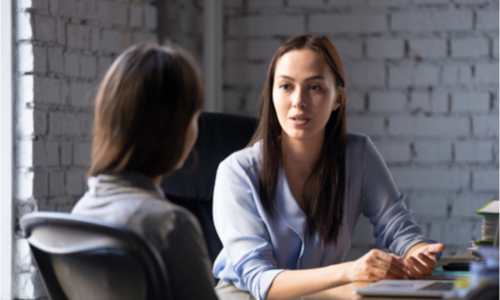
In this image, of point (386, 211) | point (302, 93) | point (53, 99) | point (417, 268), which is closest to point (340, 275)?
point (417, 268)

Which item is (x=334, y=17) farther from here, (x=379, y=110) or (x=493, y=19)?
(x=493, y=19)

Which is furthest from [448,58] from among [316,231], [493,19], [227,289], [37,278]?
[37,278]

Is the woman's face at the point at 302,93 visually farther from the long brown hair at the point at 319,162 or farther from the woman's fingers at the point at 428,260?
the woman's fingers at the point at 428,260

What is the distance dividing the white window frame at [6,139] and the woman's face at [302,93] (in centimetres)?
85

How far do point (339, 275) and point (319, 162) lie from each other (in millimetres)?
419

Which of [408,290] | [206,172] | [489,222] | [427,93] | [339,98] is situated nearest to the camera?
[408,290]

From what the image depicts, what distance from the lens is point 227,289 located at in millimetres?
1312

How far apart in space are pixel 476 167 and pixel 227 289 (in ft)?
4.44

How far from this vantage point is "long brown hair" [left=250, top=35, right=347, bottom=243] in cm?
134

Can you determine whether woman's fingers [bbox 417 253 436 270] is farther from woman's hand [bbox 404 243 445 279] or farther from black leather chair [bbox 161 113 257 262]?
black leather chair [bbox 161 113 257 262]

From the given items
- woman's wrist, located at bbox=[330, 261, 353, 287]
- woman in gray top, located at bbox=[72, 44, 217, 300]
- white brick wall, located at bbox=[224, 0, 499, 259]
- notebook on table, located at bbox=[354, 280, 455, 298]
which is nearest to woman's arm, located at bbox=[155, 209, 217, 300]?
woman in gray top, located at bbox=[72, 44, 217, 300]

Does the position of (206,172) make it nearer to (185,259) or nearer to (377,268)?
(377,268)

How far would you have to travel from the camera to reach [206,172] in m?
1.61

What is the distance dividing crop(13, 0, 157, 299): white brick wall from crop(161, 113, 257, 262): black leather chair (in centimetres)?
40
